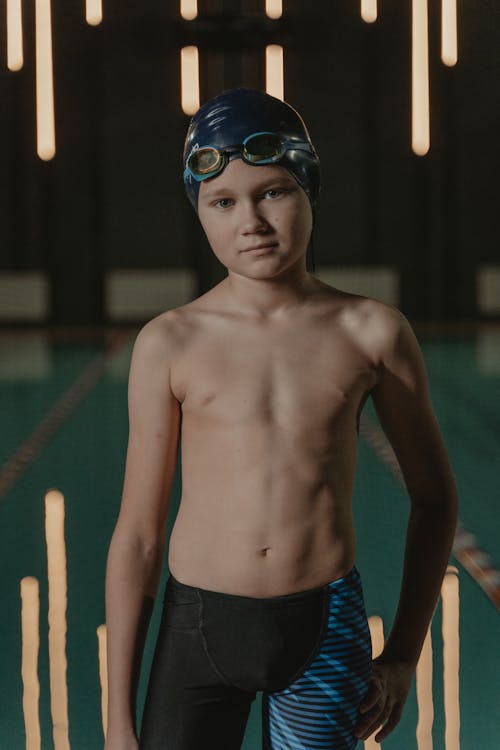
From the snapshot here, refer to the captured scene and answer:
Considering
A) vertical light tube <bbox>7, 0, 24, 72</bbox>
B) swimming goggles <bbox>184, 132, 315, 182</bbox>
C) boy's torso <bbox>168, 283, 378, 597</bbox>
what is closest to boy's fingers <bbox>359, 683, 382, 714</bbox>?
boy's torso <bbox>168, 283, 378, 597</bbox>

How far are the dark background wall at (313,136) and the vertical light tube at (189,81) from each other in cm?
11

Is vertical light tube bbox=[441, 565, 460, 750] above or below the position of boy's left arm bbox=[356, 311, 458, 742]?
below

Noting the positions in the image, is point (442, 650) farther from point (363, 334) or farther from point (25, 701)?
point (363, 334)

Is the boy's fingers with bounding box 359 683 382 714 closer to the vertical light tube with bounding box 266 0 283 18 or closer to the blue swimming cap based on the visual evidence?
the blue swimming cap

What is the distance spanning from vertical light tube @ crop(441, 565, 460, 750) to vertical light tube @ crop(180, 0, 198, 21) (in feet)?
43.3

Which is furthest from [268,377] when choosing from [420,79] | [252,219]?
[420,79]

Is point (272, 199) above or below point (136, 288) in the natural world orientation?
above

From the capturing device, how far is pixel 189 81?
15.9m

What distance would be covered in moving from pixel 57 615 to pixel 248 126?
288 centimetres

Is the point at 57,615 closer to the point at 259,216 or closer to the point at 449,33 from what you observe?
the point at 259,216

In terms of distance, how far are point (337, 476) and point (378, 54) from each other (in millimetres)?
15606

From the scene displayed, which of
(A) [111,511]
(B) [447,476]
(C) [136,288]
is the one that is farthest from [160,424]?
(C) [136,288]

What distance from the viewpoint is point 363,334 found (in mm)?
1352

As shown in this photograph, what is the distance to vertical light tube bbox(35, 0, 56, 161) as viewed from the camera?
15914 mm
